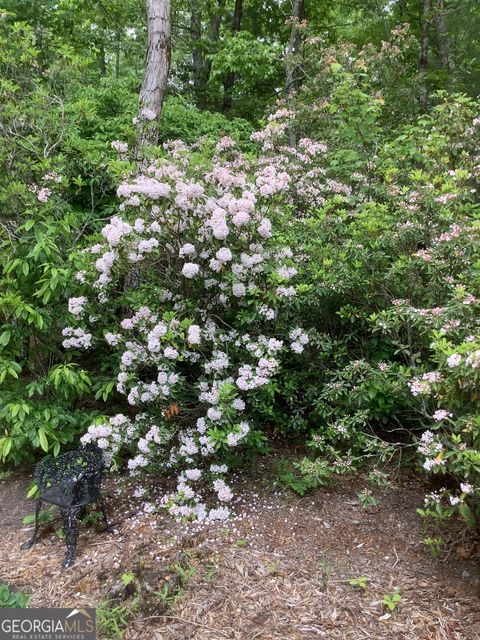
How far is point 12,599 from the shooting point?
93.7 inches

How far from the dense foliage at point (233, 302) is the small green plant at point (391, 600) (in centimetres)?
41

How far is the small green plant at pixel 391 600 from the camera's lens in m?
2.28

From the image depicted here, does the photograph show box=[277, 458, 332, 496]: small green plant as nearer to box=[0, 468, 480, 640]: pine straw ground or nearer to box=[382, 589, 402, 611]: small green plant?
box=[0, 468, 480, 640]: pine straw ground

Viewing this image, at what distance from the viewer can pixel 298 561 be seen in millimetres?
2615

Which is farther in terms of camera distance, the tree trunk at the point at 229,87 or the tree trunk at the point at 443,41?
the tree trunk at the point at 229,87

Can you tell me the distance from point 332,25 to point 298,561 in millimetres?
9108

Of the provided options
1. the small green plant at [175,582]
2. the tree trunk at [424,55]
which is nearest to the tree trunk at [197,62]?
the tree trunk at [424,55]

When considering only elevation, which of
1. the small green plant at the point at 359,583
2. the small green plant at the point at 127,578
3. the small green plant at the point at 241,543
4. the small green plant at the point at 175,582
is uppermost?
the small green plant at the point at 359,583

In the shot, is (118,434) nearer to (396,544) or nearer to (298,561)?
(298,561)

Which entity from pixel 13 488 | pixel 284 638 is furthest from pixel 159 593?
pixel 13 488

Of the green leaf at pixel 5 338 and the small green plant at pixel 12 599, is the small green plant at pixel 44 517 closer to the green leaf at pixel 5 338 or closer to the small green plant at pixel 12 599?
the small green plant at pixel 12 599

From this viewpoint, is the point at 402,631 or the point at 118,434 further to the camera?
the point at 118,434

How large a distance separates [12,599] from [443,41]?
8865mm

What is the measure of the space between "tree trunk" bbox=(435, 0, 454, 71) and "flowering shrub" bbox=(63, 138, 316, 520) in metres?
5.97
